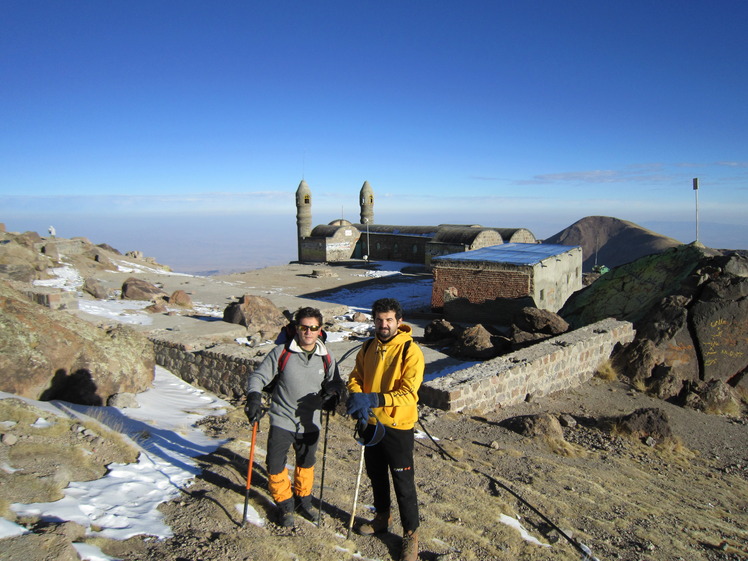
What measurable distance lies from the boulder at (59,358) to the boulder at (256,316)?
496 cm

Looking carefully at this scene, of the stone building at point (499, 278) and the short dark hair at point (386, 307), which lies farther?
the stone building at point (499, 278)

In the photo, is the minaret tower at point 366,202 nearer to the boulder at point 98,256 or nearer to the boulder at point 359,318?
the boulder at point 98,256

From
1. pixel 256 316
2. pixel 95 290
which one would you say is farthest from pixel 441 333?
pixel 95 290

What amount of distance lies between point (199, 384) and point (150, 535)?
586 cm

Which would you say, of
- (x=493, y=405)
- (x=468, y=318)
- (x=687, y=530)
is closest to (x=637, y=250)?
(x=468, y=318)

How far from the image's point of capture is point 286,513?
4.02 m

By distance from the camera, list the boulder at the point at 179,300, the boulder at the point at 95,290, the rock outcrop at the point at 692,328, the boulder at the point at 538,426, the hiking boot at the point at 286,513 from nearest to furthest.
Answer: the hiking boot at the point at 286,513 → the boulder at the point at 538,426 → the rock outcrop at the point at 692,328 → the boulder at the point at 179,300 → the boulder at the point at 95,290

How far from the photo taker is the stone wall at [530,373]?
26.6ft

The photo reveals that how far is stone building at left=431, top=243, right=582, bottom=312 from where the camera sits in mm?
16869

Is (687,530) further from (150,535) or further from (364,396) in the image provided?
(150,535)

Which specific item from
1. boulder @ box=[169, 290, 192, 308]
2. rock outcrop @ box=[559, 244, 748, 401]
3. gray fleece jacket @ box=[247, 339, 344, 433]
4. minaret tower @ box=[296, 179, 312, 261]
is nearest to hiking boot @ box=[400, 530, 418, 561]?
gray fleece jacket @ box=[247, 339, 344, 433]

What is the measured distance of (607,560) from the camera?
424cm

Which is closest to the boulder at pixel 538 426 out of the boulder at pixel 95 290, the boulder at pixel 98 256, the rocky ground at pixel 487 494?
the rocky ground at pixel 487 494

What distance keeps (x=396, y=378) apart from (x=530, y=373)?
6.15 meters
